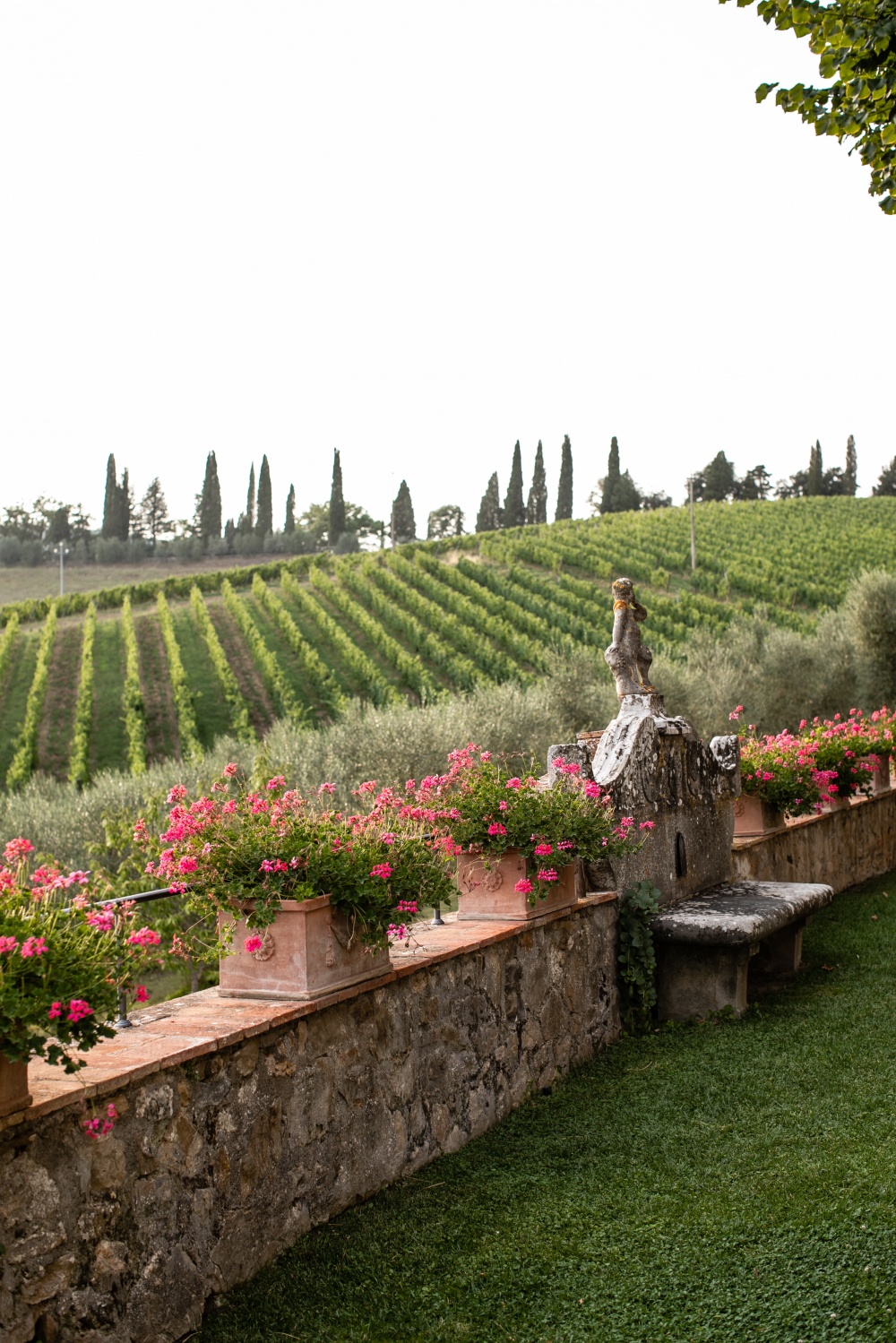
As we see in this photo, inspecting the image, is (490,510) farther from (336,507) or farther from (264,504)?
(264,504)

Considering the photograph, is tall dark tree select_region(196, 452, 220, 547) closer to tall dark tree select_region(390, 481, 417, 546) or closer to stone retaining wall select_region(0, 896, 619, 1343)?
tall dark tree select_region(390, 481, 417, 546)

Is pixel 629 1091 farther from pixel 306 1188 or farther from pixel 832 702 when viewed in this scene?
pixel 832 702

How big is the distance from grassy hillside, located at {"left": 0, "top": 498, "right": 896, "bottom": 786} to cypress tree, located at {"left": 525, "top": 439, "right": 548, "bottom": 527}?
17.9 meters

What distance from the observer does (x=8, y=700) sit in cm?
3662

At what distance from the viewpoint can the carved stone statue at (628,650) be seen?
7.02 m

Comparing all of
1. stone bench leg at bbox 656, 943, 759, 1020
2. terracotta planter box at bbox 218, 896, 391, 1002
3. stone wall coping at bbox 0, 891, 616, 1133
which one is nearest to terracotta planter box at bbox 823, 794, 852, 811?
stone bench leg at bbox 656, 943, 759, 1020

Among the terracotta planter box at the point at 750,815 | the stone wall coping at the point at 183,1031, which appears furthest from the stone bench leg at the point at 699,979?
the terracotta planter box at the point at 750,815

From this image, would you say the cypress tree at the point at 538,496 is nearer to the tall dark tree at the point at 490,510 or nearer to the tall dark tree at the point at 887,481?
the tall dark tree at the point at 490,510

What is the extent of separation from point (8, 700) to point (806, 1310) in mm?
36952

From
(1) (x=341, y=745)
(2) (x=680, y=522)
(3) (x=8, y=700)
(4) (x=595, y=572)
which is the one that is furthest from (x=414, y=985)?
(2) (x=680, y=522)

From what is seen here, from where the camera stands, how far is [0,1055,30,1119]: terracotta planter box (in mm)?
2572

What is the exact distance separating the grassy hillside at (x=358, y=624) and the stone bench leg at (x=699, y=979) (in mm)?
24817

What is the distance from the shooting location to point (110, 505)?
236ft

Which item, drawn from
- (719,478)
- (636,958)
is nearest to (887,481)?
(719,478)
